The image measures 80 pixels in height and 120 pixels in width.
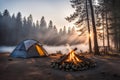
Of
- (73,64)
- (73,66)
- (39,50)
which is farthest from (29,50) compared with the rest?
(73,66)

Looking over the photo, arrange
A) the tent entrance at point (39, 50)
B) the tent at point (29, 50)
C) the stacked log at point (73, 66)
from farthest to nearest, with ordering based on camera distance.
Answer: the tent entrance at point (39, 50) < the tent at point (29, 50) < the stacked log at point (73, 66)

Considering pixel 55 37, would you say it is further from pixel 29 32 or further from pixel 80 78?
pixel 80 78

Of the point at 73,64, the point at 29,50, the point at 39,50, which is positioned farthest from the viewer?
the point at 39,50

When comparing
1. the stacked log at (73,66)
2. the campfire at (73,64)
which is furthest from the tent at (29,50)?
the stacked log at (73,66)

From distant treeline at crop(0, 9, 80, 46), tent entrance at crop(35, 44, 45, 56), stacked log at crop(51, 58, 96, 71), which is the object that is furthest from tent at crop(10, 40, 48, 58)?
distant treeline at crop(0, 9, 80, 46)

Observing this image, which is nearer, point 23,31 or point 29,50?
point 29,50

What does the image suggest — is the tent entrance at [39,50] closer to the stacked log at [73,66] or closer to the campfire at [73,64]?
the campfire at [73,64]

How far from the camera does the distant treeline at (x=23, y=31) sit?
67.6 meters

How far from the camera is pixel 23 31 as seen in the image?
76.2 meters

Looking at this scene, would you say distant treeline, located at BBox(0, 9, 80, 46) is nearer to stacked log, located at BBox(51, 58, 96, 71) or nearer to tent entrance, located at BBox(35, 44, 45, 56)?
tent entrance, located at BBox(35, 44, 45, 56)

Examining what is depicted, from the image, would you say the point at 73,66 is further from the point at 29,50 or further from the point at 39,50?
the point at 39,50

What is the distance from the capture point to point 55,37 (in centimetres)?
9469

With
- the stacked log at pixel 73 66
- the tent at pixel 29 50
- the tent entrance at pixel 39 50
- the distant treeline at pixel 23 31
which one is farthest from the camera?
the distant treeline at pixel 23 31

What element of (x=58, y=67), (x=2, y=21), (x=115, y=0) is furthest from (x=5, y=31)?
(x=58, y=67)
